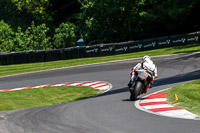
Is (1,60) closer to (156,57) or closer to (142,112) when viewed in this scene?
(156,57)

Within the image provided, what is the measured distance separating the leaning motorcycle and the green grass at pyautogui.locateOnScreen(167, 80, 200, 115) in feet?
2.93

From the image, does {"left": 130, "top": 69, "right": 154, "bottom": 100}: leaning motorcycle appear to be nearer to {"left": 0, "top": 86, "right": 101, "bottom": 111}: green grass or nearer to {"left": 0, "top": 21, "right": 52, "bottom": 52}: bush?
{"left": 0, "top": 86, "right": 101, "bottom": 111}: green grass

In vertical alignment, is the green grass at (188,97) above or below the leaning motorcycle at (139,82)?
below

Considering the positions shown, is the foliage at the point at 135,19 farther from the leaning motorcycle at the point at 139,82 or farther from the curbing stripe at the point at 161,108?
the curbing stripe at the point at 161,108

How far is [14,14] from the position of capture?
217 ft

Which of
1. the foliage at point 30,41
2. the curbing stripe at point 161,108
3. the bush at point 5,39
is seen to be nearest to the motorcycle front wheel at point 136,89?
the curbing stripe at point 161,108

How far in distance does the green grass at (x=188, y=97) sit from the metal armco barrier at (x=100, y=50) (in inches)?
796

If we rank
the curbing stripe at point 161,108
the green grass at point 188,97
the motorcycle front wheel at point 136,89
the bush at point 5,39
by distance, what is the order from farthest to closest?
the bush at point 5,39
the motorcycle front wheel at point 136,89
the green grass at point 188,97
the curbing stripe at point 161,108

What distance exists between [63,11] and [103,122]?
208 feet

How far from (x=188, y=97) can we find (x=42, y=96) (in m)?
8.30

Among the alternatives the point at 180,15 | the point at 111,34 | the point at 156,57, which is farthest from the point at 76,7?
the point at 156,57

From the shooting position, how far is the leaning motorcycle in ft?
38.8

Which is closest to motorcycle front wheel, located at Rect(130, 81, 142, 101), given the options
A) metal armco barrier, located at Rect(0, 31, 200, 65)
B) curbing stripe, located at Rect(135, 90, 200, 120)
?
curbing stripe, located at Rect(135, 90, 200, 120)

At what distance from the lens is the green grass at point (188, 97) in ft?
31.8
